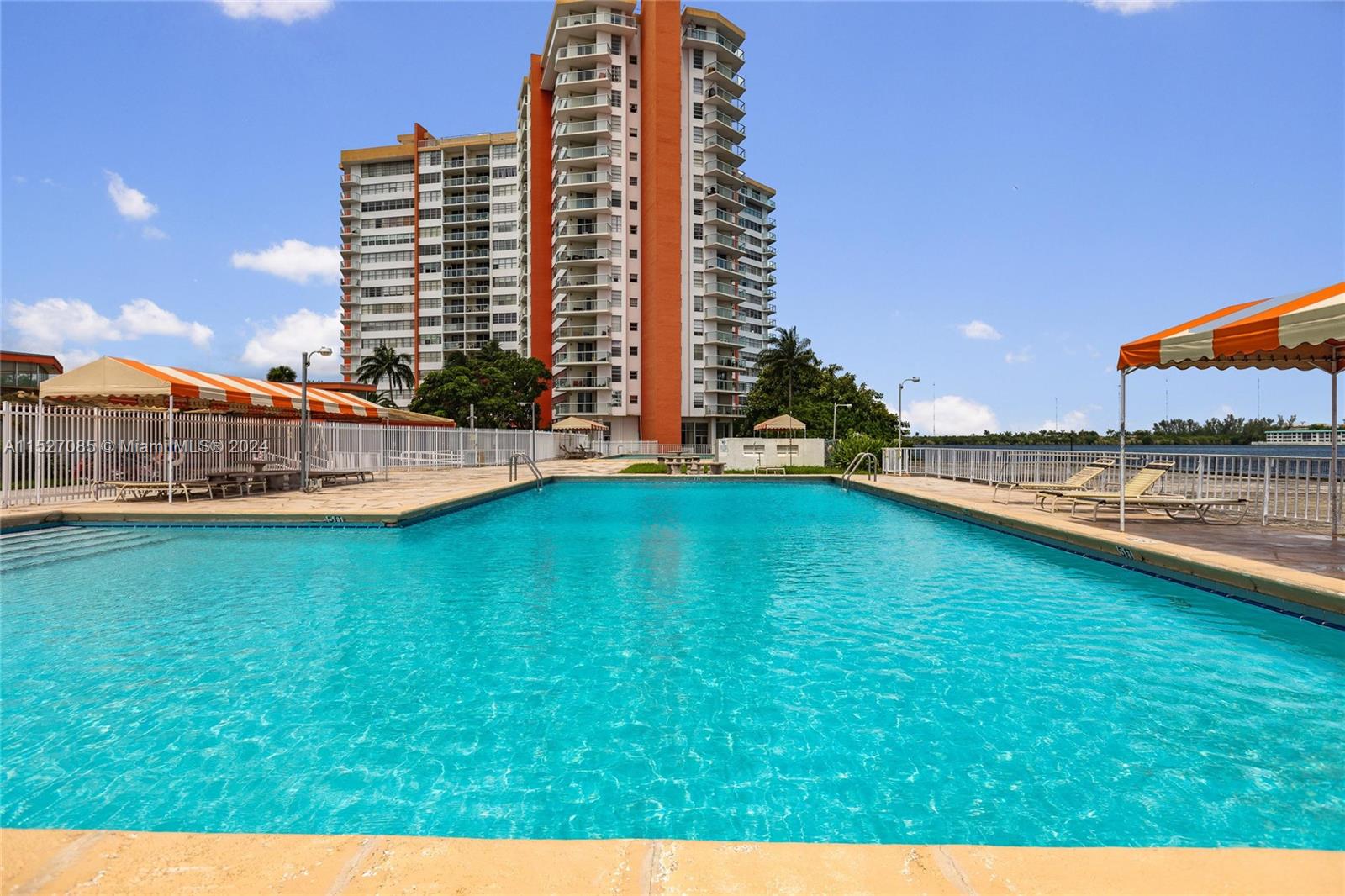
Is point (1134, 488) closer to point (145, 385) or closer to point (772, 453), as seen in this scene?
point (772, 453)

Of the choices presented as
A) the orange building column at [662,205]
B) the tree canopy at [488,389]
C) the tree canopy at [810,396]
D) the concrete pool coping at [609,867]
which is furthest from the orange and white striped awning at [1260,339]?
the tree canopy at [488,389]

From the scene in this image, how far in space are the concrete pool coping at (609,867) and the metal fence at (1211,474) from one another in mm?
10870

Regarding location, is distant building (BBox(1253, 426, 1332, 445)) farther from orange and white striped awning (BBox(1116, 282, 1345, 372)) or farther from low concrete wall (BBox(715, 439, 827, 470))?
orange and white striped awning (BBox(1116, 282, 1345, 372))

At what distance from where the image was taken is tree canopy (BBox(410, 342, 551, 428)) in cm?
5269

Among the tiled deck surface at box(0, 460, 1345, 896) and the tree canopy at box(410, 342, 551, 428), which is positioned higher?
the tree canopy at box(410, 342, 551, 428)

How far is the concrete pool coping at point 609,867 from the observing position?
6.63ft

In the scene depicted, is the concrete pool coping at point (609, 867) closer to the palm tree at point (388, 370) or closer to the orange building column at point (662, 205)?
the orange building column at point (662, 205)

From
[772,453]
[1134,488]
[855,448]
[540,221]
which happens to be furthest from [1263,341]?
[540,221]

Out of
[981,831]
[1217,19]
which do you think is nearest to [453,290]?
[1217,19]

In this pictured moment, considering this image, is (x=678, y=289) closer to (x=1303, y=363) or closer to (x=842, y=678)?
(x=1303, y=363)

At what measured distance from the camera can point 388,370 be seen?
73.4 m

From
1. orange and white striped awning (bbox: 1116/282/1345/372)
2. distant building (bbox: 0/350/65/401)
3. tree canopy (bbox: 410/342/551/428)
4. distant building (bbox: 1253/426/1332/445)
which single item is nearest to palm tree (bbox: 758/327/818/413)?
tree canopy (bbox: 410/342/551/428)

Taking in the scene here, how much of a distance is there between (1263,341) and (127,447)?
20.9m

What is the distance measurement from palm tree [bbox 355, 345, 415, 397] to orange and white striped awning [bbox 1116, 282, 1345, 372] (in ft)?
242
